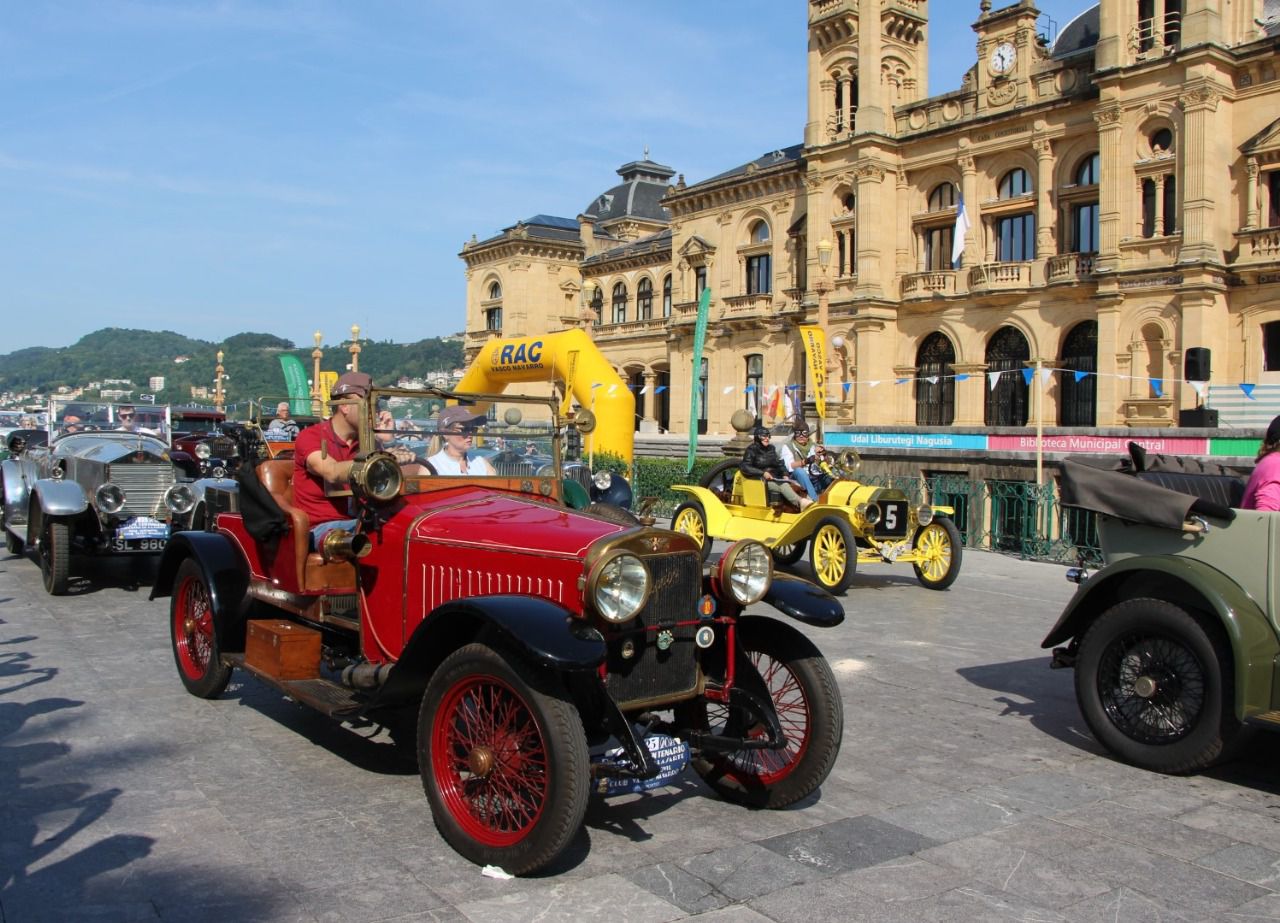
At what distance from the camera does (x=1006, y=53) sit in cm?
3158

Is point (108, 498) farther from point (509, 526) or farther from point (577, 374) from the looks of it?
point (577, 374)

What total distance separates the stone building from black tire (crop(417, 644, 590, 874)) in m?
17.2

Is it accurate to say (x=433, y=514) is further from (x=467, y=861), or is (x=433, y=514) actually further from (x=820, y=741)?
(x=820, y=741)

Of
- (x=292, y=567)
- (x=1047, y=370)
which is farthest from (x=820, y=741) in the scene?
(x=1047, y=370)

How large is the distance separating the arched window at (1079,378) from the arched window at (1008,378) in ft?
3.68

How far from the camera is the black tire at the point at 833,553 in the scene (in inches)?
453

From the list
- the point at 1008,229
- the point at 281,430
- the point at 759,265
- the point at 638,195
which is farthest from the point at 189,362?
the point at 281,430

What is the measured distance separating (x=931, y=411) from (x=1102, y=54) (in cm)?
1154

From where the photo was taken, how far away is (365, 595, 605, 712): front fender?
3850 millimetres

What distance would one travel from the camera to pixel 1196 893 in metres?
3.95

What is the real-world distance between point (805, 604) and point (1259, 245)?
26.5 metres

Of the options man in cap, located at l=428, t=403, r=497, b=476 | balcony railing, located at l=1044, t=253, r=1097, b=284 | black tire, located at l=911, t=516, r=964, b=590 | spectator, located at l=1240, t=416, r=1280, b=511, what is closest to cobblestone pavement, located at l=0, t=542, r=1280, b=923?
spectator, located at l=1240, t=416, r=1280, b=511

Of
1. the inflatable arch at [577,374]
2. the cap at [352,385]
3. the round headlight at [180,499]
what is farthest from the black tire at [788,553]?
the cap at [352,385]

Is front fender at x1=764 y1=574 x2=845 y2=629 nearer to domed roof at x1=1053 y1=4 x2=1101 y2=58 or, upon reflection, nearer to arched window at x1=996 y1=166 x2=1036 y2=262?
arched window at x1=996 y1=166 x2=1036 y2=262
